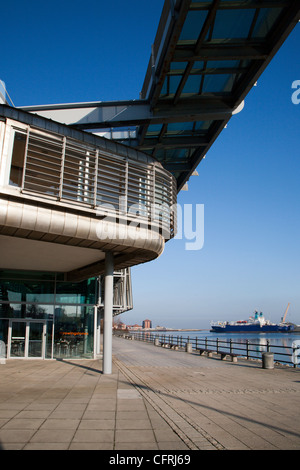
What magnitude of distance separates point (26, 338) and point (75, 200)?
9462 millimetres

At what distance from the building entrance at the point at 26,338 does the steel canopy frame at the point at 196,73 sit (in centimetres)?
996

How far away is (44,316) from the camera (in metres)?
18.2

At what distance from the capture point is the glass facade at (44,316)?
17562mm

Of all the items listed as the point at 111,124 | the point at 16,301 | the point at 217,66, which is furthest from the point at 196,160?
the point at 16,301

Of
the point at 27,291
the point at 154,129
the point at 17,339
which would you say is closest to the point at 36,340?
the point at 17,339

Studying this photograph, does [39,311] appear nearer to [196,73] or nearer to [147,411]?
[147,411]

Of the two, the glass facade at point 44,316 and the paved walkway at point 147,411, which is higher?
the glass facade at point 44,316

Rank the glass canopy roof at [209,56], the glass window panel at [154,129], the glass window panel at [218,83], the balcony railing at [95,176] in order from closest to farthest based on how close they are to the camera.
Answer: the glass canopy roof at [209,56] < the balcony railing at [95,176] < the glass window panel at [218,83] < the glass window panel at [154,129]

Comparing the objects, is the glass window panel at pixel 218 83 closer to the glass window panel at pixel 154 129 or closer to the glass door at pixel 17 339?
the glass window panel at pixel 154 129

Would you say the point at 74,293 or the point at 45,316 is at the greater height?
the point at 74,293

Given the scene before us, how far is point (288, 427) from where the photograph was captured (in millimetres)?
6387

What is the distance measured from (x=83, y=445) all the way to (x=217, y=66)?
35.4 feet

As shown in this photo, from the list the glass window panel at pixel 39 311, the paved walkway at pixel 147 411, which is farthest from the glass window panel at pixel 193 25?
the glass window panel at pixel 39 311

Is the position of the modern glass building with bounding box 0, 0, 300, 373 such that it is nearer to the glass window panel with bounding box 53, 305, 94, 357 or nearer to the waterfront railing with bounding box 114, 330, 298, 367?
the glass window panel with bounding box 53, 305, 94, 357
